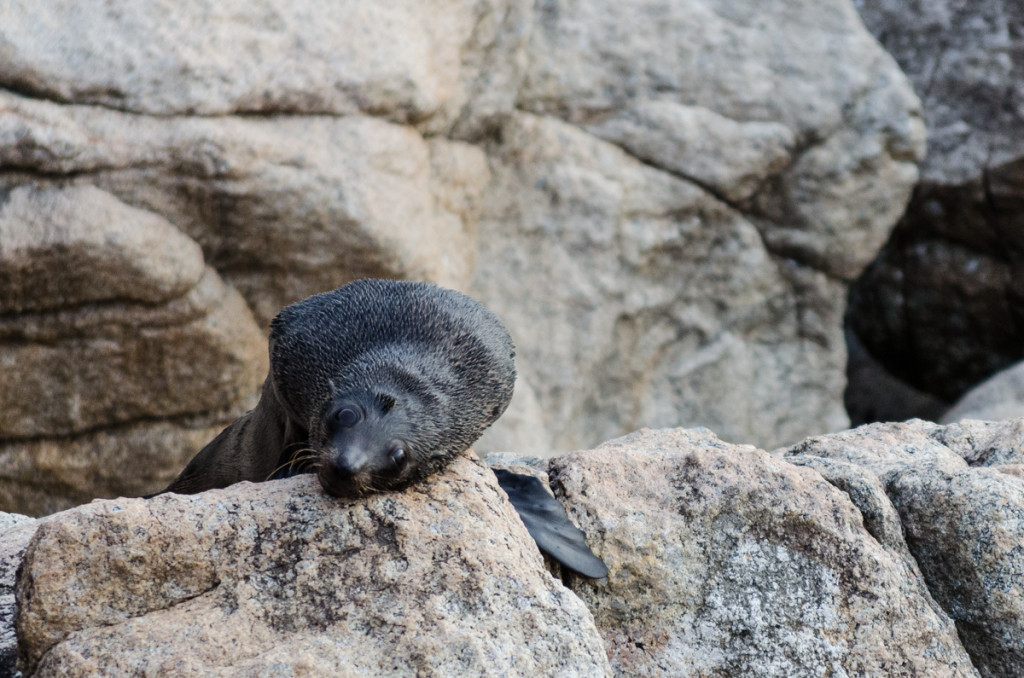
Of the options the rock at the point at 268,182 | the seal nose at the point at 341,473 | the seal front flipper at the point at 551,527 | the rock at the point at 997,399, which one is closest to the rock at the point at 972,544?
the seal front flipper at the point at 551,527

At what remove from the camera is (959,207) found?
9375 mm

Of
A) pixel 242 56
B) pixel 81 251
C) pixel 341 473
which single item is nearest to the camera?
pixel 341 473

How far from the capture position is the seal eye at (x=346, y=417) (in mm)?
3303

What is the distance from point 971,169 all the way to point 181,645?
8.53 meters

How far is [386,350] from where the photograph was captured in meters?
3.79

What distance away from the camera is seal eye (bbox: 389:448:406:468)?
309cm

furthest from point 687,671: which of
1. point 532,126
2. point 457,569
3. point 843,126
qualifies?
point 843,126

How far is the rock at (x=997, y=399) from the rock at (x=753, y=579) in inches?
193

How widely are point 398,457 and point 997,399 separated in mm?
6333

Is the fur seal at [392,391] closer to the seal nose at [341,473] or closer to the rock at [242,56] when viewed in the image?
the seal nose at [341,473]

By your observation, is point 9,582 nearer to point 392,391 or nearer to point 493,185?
point 392,391

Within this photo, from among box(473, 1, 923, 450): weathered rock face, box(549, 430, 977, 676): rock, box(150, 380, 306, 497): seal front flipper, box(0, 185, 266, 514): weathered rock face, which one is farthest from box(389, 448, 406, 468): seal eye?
box(473, 1, 923, 450): weathered rock face

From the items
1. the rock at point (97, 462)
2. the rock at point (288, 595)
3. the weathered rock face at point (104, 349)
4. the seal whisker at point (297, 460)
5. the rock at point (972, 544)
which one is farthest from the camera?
the rock at point (97, 462)

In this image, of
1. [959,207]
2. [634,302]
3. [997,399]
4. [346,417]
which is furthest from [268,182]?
[959,207]
